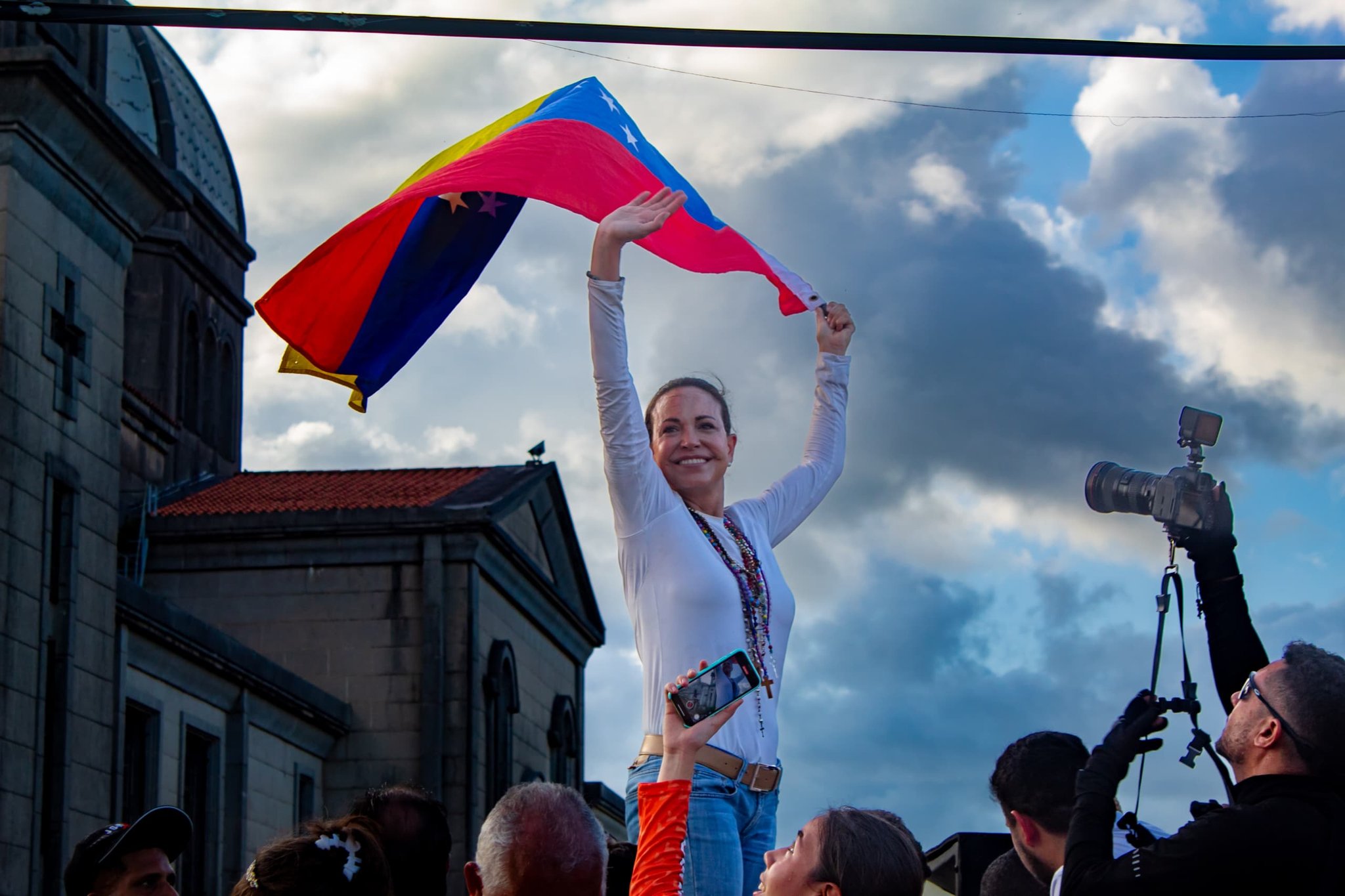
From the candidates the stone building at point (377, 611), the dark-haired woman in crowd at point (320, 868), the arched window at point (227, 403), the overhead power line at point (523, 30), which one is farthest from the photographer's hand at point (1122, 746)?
the arched window at point (227, 403)

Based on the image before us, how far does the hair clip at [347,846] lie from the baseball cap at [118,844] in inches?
103

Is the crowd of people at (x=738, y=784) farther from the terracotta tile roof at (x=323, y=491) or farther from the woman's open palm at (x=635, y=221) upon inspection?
the terracotta tile roof at (x=323, y=491)

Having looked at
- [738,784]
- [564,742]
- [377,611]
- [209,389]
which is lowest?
[738,784]

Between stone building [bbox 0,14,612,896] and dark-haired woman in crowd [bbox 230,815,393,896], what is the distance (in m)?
17.6

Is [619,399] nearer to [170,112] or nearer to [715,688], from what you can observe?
[715,688]

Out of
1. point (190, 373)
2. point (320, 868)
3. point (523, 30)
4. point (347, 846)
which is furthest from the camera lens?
point (190, 373)

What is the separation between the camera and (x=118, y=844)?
682 centimetres

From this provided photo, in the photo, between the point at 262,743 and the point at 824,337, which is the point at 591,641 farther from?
the point at 824,337

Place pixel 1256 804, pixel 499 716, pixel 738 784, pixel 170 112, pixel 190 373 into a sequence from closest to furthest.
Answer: pixel 1256 804 → pixel 738 784 → pixel 499 716 → pixel 170 112 → pixel 190 373

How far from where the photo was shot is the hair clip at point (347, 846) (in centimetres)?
430

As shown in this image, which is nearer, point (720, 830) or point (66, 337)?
point (720, 830)

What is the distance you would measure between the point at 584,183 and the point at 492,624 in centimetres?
3292

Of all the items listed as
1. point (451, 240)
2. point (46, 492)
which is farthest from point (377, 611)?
point (451, 240)

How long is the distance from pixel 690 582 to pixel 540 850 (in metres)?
1.29
